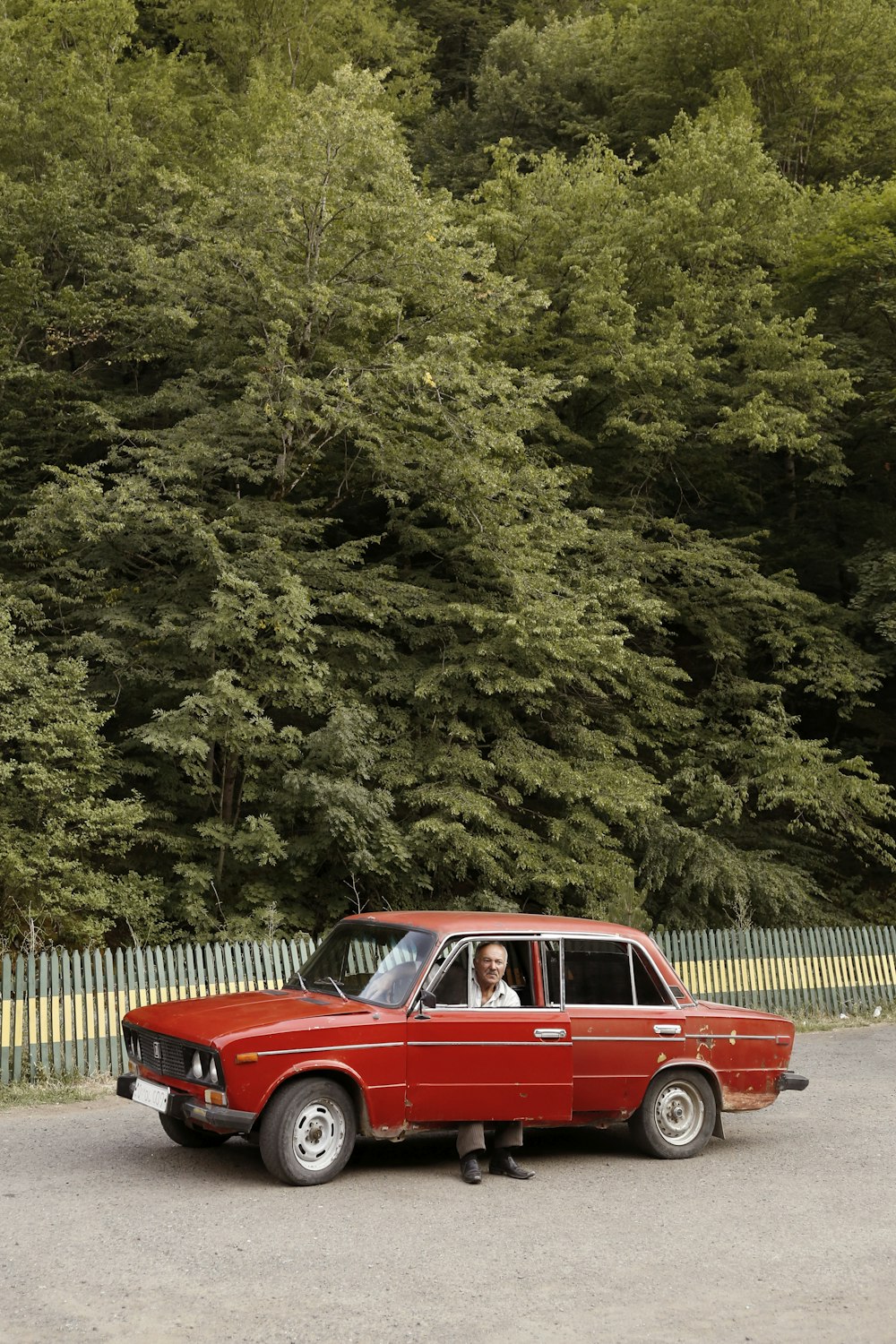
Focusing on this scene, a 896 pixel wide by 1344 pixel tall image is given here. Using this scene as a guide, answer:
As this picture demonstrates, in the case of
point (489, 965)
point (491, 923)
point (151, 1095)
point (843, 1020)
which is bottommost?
point (843, 1020)

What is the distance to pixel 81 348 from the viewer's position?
21.0 meters

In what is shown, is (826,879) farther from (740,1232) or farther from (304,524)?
(740,1232)

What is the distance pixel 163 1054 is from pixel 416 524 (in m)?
12.7

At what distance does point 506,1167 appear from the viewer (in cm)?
775

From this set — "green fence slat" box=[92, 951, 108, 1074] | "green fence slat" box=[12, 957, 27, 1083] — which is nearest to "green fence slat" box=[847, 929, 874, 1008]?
"green fence slat" box=[92, 951, 108, 1074]

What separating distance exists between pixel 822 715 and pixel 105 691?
48.9 feet

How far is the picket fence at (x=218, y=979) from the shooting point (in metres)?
10.8

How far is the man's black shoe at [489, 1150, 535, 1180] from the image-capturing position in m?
7.68

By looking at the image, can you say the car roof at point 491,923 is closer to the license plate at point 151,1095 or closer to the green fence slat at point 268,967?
the license plate at point 151,1095

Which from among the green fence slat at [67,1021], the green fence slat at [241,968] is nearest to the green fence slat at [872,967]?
the green fence slat at [241,968]

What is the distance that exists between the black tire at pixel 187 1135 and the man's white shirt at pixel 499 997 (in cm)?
199

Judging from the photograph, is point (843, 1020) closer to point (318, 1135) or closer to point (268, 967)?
point (268, 967)

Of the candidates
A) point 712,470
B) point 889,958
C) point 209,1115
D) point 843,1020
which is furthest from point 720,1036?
point 712,470

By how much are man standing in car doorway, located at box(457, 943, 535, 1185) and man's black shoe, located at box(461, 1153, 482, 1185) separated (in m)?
0.04
